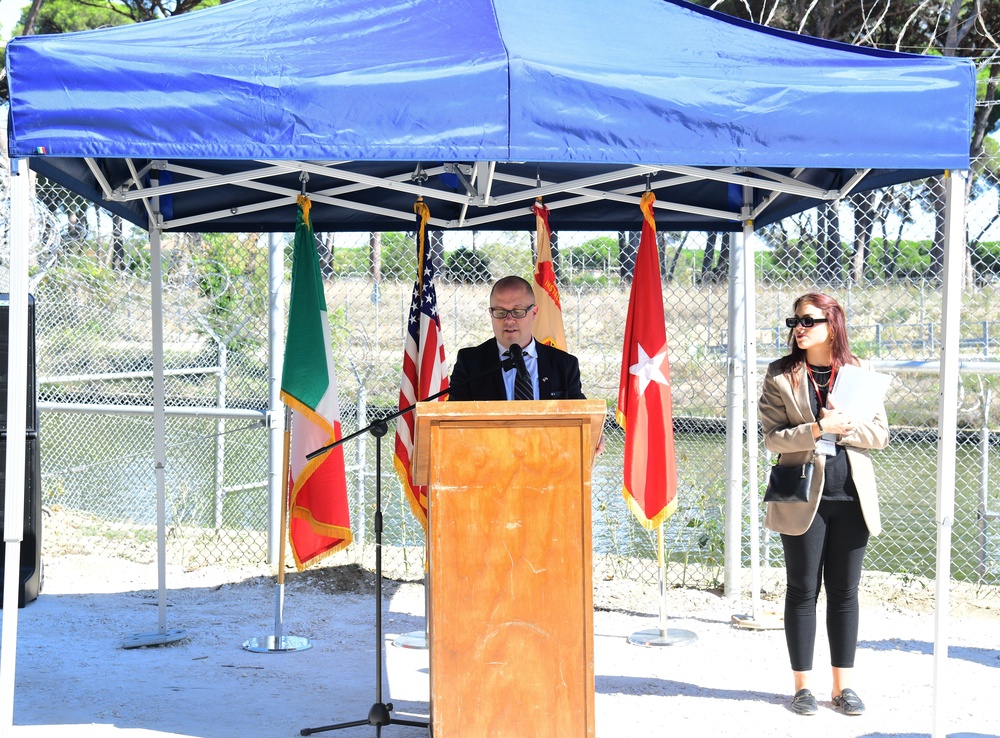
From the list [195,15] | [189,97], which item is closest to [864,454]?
[189,97]

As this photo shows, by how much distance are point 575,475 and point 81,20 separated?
28.8m

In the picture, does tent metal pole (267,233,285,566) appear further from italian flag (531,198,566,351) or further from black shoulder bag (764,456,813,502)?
black shoulder bag (764,456,813,502)

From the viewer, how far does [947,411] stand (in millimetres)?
4094

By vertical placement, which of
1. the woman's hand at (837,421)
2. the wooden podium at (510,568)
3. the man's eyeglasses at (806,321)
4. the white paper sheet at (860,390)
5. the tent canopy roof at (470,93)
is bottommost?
the wooden podium at (510,568)

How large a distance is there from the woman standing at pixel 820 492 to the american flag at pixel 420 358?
1.74 m

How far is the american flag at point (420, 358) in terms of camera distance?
548cm

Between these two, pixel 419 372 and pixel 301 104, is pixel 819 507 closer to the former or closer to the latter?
pixel 419 372

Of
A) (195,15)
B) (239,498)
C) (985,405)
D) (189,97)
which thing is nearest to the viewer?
(189,97)

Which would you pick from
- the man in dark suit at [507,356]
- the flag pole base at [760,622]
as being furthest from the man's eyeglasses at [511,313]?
the flag pole base at [760,622]

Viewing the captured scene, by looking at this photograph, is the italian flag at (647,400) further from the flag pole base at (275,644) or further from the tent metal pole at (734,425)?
the flag pole base at (275,644)

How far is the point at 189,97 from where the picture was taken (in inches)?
141

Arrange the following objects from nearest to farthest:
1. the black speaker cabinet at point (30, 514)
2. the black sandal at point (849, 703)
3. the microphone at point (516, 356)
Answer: the microphone at point (516, 356) < the black sandal at point (849, 703) < the black speaker cabinet at point (30, 514)

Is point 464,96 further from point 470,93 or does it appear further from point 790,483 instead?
point 790,483

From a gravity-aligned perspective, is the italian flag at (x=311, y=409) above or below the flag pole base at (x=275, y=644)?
above
